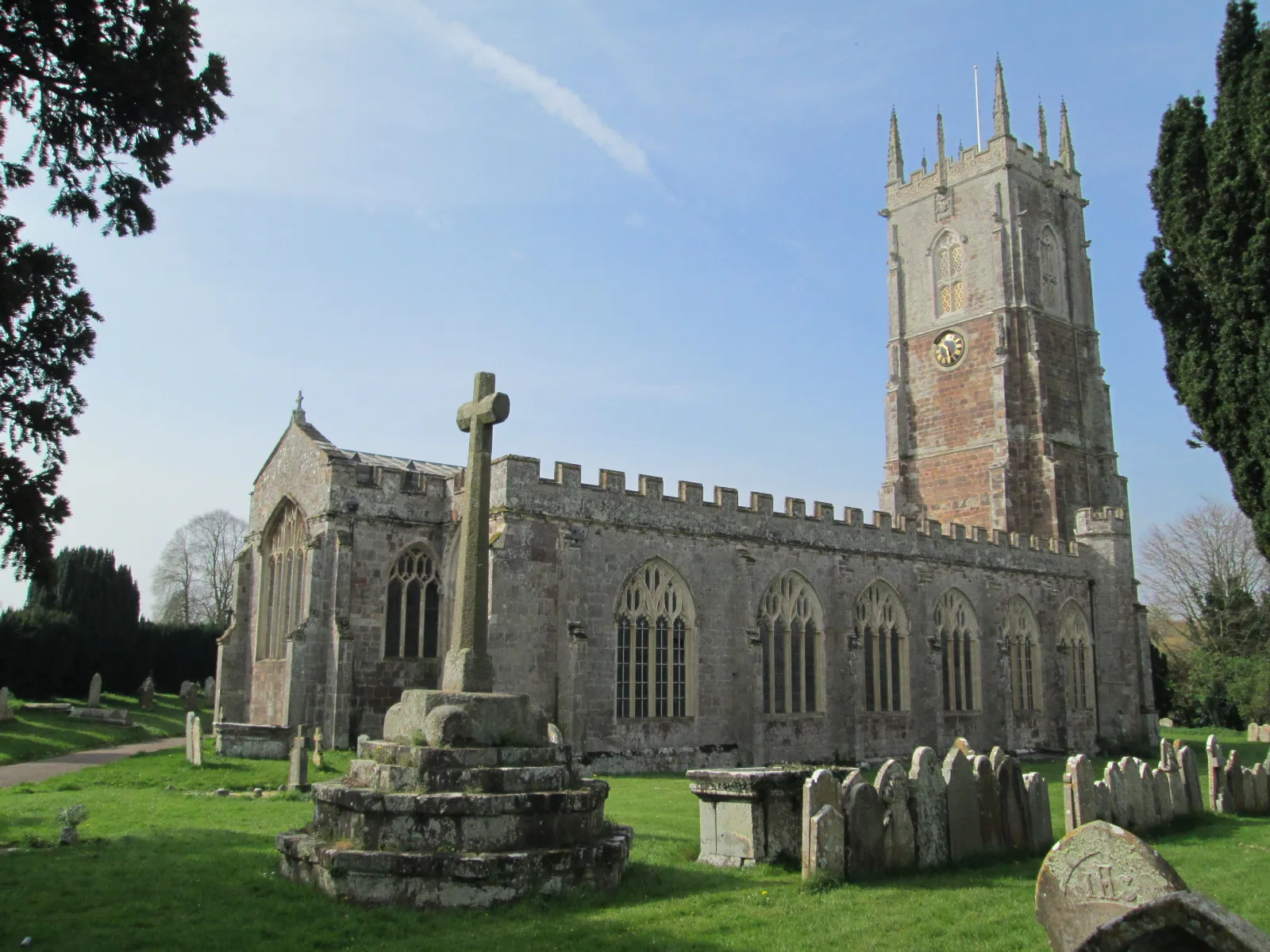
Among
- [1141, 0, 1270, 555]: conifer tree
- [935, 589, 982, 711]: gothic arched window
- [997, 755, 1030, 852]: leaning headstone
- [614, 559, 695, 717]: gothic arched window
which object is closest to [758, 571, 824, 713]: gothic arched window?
[614, 559, 695, 717]: gothic arched window

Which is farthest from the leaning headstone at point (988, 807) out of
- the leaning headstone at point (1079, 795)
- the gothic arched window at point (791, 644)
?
the gothic arched window at point (791, 644)

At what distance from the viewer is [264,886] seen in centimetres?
805

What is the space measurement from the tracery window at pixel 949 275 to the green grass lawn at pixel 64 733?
89.1ft

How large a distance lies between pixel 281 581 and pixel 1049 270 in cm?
2804

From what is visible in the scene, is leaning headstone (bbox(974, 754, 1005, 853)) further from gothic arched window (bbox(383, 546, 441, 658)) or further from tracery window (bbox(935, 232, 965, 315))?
tracery window (bbox(935, 232, 965, 315))

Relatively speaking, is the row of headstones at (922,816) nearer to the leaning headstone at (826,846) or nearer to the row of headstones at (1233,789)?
the leaning headstone at (826,846)

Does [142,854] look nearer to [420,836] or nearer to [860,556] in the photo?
[420,836]

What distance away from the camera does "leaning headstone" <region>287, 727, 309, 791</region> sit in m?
14.4

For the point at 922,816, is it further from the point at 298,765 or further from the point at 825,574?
the point at 825,574

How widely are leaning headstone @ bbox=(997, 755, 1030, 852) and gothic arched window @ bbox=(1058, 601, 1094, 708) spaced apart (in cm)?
2154

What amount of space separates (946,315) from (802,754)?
62.4 feet

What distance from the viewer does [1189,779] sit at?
13.6 meters

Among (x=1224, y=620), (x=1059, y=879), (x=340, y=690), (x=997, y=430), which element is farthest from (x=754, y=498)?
(x=1224, y=620)

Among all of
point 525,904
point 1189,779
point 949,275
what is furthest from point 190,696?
point 949,275
